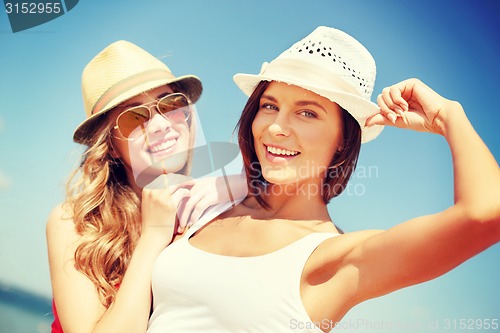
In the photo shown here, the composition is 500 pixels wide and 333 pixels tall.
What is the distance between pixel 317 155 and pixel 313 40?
0.62 metres

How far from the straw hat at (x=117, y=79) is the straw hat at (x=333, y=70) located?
0.94 metres

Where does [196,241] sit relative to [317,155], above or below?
below

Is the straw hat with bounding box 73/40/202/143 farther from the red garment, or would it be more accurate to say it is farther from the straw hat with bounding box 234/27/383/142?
the red garment

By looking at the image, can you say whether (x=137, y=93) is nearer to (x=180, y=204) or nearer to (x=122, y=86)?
(x=122, y=86)

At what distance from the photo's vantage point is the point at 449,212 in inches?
75.4

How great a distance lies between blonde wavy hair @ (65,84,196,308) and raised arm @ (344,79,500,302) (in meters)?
1.48

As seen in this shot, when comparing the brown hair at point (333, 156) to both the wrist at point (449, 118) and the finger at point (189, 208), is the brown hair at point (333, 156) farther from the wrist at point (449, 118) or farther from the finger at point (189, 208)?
the wrist at point (449, 118)

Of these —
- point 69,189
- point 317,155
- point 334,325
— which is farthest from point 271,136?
point 69,189

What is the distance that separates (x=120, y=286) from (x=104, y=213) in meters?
0.72

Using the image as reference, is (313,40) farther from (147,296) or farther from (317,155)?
(147,296)

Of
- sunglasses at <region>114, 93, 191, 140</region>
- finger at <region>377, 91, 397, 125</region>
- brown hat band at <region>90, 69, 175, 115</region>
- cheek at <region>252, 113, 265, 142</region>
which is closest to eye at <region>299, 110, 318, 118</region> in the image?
cheek at <region>252, 113, 265, 142</region>

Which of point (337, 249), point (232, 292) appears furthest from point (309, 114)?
point (232, 292)

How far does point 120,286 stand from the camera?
2881 millimetres

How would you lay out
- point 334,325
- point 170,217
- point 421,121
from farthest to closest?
1. point 170,217
2. point 334,325
3. point 421,121
